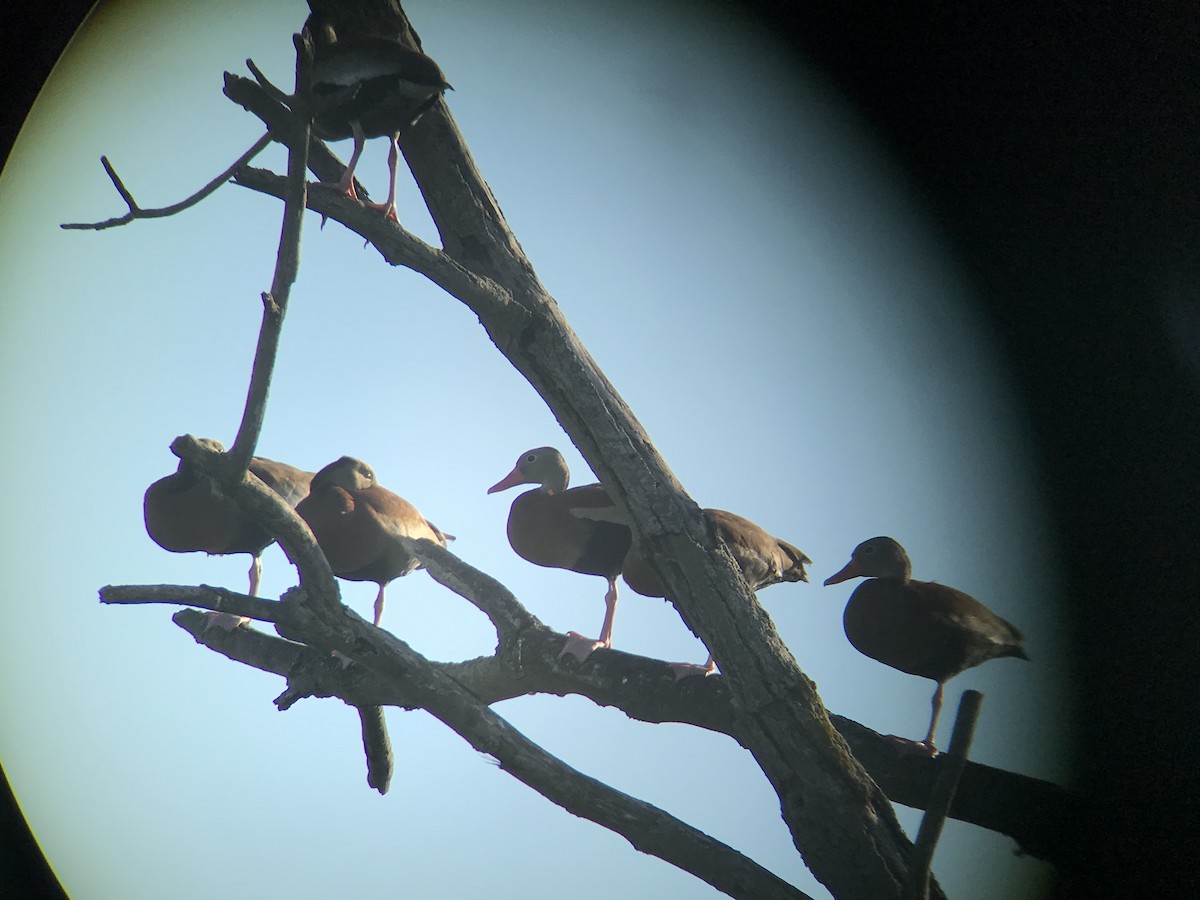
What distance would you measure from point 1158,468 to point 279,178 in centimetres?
304

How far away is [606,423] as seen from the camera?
2.61m

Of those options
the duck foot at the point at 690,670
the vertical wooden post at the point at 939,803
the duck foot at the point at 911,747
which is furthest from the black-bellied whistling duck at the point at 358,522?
the vertical wooden post at the point at 939,803

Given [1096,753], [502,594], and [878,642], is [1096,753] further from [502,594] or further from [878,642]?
[502,594]

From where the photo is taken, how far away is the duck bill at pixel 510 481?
415 centimetres

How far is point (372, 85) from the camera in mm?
2686

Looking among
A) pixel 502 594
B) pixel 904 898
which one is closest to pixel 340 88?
pixel 502 594

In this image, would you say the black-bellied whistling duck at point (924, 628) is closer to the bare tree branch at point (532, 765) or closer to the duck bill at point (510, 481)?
the bare tree branch at point (532, 765)

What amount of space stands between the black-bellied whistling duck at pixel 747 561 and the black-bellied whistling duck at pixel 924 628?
0.93 feet

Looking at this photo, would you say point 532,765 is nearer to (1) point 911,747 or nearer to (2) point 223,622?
(1) point 911,747

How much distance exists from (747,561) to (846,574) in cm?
66

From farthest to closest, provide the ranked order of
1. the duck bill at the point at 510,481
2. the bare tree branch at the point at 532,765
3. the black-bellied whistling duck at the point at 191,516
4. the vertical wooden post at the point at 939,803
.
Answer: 1. the duck bill at the point at 510,481
2. the black-bellied whistling duck at the point at 191,516
3. the bare tree branch at the point at 532,765
4. the vertical wooden post at the point at 939,803

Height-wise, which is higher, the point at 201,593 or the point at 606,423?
the point at 606,423

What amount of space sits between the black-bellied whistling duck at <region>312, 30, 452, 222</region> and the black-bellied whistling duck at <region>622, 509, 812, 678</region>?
62.1 inches

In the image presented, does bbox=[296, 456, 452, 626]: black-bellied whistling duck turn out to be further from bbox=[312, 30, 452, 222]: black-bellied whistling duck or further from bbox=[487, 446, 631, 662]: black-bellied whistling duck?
bbox=[312, 30, 452, 222]: black-bellied whistling duck
